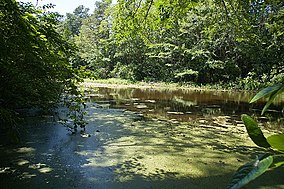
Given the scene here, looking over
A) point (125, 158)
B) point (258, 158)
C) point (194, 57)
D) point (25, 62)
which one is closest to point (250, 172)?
point (258, 158)

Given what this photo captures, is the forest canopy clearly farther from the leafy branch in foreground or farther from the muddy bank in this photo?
the muddy bank

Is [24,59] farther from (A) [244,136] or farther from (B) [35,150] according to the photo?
(A) [244,136]

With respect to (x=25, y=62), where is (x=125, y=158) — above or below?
below

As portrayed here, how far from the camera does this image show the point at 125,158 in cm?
347

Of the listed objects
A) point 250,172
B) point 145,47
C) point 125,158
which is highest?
point 145,47

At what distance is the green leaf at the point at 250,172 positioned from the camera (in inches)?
10.1

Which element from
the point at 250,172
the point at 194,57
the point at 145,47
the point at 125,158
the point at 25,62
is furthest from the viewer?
the point at 145,47

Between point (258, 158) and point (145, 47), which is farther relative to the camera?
point (145, 47)

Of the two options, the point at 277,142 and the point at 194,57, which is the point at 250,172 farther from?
the point at 194,57

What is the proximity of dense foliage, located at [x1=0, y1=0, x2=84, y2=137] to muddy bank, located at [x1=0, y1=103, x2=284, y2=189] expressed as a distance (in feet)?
1.91

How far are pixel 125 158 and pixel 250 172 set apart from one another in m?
3.30

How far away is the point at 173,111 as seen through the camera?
7.68m

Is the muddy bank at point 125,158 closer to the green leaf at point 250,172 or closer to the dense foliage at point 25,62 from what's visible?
the dense foliage at point 25,62

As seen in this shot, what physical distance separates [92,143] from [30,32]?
6.63ft
